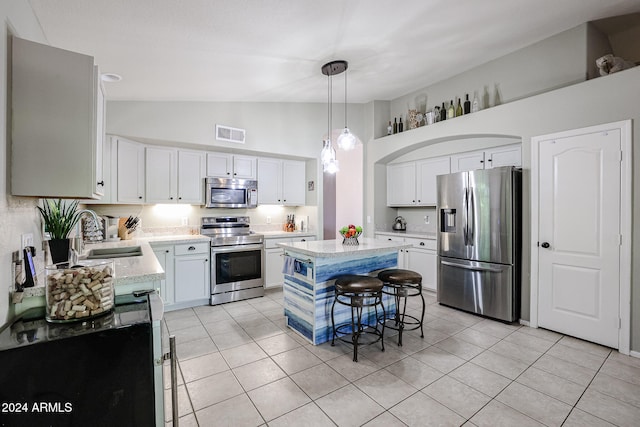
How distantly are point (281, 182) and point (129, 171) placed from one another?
220 centimetres

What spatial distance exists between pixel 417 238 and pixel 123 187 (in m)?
4.11

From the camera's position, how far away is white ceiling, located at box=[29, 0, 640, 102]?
2150mm

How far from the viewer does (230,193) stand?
4.53 m

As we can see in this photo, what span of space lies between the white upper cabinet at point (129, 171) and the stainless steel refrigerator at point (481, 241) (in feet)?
13.1

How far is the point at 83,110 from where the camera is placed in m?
1.59

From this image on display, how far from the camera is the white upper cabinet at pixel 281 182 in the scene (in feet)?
16.1

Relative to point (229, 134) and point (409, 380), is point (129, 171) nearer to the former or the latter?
point (229, 134)

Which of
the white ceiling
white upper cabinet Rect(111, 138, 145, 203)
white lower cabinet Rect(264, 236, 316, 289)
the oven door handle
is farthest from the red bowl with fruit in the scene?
white upper cabinet Rect(111, 138, 145, 203)

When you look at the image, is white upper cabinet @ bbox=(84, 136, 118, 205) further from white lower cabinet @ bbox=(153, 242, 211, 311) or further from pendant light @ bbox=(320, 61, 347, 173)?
pendant light @ bbox=(320, 61, 347, 173)

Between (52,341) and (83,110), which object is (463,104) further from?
(52,341)

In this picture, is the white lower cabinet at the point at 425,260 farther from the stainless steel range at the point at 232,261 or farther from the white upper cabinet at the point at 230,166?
the white upper cabinet at the point at 230,166

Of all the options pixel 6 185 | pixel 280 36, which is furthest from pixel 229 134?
pixel 6 185

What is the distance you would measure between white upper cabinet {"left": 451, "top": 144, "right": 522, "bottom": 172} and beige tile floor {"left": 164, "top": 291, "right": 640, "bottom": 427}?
6.78ft

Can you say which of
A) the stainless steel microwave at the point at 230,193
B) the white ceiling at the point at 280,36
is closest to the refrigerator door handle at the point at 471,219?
the white ceiling at the point at 280,36
